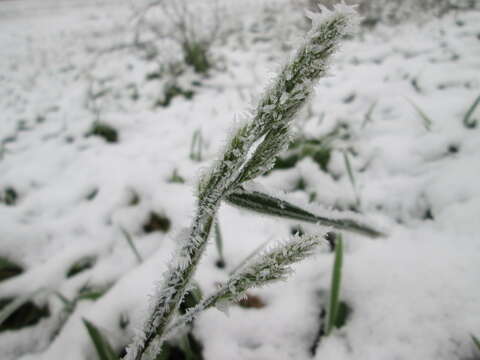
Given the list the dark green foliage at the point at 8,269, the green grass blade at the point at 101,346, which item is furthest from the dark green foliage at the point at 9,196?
the green grass blade at the point at 101,346

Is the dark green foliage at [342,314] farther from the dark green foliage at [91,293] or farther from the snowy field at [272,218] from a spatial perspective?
the dark green foliage at [91,293]

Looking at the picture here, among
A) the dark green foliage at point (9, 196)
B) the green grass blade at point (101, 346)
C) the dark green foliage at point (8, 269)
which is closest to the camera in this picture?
the green grass blade at point (101, 346)

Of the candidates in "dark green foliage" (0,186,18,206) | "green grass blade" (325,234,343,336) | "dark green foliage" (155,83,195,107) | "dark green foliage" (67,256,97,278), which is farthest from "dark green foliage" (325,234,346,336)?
"dark green foliage" (155,83,195,107)

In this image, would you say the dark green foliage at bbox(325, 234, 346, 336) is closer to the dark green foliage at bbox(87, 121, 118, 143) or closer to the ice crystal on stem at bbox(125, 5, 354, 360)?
the ice crystal on stem at bbox(125, 5, 354, 360)

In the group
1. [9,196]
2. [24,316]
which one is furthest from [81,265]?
[9,196]

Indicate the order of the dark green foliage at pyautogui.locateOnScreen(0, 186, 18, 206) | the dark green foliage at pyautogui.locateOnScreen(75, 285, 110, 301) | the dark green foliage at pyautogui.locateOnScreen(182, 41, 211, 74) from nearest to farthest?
the dark green foliage at pyautogui.locateOnScreen(75, 285, 110, 301) < the dark green foliage at pyautogui.locateOnScreen(0, 186, 18, 206) < the dark green foliage at pyautogui.locateOnScreen(182, 41, 211, 74)

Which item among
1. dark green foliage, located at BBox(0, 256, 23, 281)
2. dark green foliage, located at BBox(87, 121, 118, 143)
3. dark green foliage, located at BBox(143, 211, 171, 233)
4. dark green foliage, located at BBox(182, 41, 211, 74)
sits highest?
dark green foliage, located at BBox(182, 41, 211, 74)

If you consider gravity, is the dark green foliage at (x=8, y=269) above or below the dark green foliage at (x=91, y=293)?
above
